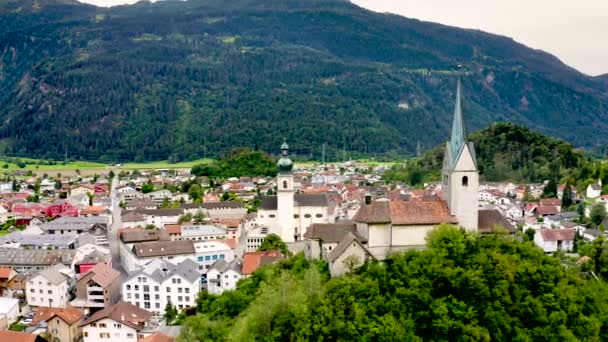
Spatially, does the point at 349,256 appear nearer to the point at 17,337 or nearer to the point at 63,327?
the point at 63,327

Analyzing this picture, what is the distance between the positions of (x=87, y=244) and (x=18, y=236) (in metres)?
13.8

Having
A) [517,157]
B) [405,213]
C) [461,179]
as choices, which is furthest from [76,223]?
[517,157]

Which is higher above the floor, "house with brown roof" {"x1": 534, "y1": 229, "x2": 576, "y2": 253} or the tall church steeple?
the tall church steeple

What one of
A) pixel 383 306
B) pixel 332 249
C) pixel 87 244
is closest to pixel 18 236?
pixel 87 244

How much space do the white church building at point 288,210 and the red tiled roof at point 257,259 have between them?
400 inches

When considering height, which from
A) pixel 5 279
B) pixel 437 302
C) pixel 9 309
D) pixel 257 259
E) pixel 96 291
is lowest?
pixel 9 309

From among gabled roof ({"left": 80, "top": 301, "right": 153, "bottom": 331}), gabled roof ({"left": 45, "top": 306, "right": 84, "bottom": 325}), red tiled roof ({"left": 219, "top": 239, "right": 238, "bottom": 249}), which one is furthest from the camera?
red tiled roof ({"left": 219, "top": 239, "right": 238, "bottom": 249})

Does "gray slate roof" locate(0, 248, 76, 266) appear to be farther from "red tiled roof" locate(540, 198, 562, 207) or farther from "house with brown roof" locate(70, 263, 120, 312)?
"red tiled roof" locate(540, 198, 562, 207)

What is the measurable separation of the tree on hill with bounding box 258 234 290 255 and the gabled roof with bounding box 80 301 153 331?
15.9 meters

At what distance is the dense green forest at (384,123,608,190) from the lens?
420 feet

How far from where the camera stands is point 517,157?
135875 mm

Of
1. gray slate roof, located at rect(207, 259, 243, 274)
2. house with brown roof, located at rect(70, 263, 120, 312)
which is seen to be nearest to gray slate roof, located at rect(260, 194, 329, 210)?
gray slate roof, located at rect(207, 259, 243, 274)

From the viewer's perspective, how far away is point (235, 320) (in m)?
46.7

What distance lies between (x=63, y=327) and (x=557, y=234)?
185ft
